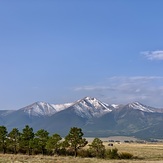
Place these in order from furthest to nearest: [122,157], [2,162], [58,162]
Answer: [122,157], [58,162], [2,162]

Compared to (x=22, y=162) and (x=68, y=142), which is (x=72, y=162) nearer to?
(x=22, y=162)

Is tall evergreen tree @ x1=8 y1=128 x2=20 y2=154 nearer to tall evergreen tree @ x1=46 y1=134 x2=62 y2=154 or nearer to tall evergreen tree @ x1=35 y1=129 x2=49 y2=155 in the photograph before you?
tall evergreen tree @ x1=35 y1=129 x2=49 y2=155

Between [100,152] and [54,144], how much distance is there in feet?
42.4

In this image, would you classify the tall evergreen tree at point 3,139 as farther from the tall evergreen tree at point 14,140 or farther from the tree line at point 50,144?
the tall evergreen tree at point 14,140

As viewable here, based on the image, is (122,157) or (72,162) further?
(122,157)

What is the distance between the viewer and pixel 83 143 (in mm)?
100938

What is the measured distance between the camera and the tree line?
99.6m

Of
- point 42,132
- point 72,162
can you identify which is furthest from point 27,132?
point 72,162

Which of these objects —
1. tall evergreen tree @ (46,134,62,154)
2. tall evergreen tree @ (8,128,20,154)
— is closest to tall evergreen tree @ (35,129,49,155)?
tall evergreen tree @ (46,134,62,154)

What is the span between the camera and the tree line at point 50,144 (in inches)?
3920

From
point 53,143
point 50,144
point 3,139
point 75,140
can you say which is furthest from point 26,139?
point 75,140

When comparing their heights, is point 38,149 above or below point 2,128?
below

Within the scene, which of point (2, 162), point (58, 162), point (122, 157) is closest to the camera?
point (2, 162)

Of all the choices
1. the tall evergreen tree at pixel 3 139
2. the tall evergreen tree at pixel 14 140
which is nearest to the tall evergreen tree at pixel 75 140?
the tall evergreen tree at pixel 14 140
